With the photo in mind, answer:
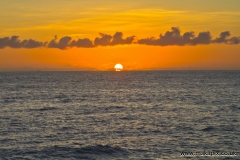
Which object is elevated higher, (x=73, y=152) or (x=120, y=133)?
(x=120, y=133)

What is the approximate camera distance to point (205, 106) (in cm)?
8256

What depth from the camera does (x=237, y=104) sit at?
85.2m

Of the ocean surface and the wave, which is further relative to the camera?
the ocean surface

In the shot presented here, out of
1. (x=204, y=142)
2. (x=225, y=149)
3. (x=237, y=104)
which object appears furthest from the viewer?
(x=237, y=104)

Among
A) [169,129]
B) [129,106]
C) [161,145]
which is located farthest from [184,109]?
[161,145]

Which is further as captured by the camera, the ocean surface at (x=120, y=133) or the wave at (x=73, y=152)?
the ocean surface at (x=120, y=133)

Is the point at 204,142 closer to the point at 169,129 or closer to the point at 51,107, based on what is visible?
the point at 169,129

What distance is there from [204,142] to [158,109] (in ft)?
109

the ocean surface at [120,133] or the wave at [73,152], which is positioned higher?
the ocean surface at [120,133]

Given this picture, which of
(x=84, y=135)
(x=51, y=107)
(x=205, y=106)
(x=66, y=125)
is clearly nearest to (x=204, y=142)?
(x=84, y=135)

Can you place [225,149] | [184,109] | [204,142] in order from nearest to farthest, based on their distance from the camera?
[225,149] < [204,142] < [184,109]

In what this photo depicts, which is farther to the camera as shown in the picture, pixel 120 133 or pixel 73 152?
pixel 120 133

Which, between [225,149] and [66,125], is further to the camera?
[66,125]

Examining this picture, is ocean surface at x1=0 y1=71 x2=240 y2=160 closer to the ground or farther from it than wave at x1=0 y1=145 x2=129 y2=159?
farther from it
